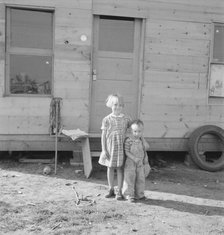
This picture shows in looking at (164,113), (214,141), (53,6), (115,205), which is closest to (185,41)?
(164,113)

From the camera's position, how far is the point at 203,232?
14.0 ft

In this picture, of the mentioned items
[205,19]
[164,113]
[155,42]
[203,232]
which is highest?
[205,19]

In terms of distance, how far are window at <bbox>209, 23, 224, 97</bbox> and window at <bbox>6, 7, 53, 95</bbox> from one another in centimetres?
321

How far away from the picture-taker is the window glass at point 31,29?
6.93m

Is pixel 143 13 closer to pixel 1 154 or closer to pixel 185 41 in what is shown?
pixel 185 41

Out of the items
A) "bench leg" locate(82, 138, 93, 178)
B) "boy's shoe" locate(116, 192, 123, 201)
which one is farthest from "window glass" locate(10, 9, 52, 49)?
"boy's shoe" locate(116, 192, 123, 201)

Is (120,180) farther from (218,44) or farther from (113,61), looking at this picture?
(218,44)

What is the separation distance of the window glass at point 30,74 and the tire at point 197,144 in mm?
2907

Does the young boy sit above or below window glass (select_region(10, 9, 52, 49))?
below

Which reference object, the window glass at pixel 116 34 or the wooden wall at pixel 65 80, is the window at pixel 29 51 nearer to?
the wooden wall at pixel 65 80

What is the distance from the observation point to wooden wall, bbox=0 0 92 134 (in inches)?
273

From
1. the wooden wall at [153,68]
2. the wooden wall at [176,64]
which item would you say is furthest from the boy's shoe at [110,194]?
the wooden wall at [176,64]

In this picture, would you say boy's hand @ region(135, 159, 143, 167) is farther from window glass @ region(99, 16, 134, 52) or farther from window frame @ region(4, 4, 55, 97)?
window glass @ region(99, 16, 134, 52)

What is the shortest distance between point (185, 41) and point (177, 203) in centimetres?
348
